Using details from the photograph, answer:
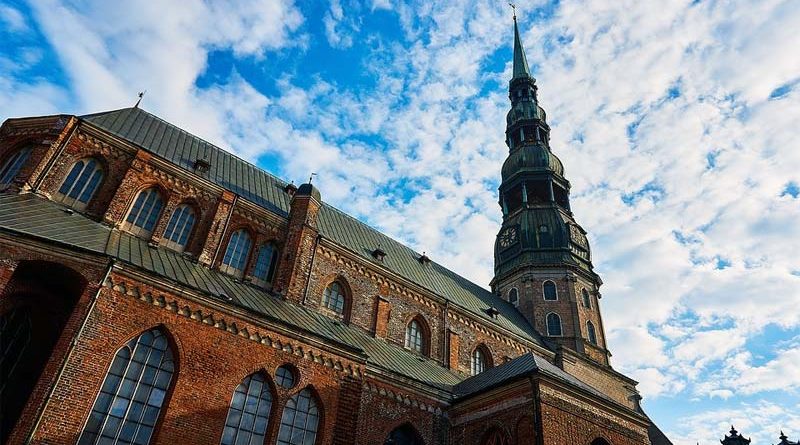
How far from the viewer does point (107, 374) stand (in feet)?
37.0

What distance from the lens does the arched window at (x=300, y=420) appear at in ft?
43.5

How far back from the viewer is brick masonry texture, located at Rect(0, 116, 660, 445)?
11.3 meters

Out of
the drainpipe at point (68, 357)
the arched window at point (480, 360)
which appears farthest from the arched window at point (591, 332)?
the drainpipe at point (68, 357)

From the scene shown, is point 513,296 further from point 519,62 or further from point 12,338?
point 12,338

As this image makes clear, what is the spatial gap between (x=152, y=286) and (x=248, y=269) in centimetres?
646

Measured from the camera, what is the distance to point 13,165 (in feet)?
53.6

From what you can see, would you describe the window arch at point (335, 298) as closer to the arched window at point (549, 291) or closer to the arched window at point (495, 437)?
the arched window at point (495, 437)

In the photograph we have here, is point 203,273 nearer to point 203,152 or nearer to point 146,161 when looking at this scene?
point 146,161

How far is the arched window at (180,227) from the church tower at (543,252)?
69.7 ft

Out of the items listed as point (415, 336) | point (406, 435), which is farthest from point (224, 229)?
point (406, 435)

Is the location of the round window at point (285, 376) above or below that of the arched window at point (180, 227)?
below

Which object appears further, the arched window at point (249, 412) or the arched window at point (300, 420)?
the arched window at point (300, 420)

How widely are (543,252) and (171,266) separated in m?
24.1

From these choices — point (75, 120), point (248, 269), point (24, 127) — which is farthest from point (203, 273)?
point (24, 127)
